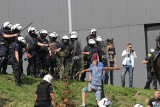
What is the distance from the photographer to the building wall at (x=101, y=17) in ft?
71.6

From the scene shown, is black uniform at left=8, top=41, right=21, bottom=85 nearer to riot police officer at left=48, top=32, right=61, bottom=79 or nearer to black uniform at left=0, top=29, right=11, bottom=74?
black uniform at left=0, top=29, right=11, bottom=74

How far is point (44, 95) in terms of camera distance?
12.2 m

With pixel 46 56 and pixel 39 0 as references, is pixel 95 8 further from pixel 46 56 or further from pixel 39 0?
pixel 46 56

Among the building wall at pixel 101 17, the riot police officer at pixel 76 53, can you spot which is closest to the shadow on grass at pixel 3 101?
the riot police officer at pixel 76 53

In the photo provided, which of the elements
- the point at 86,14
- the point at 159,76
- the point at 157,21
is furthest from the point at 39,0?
the point at 159,76

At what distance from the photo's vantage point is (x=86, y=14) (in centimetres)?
2328

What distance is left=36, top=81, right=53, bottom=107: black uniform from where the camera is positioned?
12.2 metres

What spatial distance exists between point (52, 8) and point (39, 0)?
87 centimetres

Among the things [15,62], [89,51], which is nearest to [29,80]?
[15,62]

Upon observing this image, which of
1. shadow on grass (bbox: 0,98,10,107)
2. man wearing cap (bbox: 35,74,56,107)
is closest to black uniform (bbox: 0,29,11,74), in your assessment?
shadow on grass (bbox: 0,98,10,107)

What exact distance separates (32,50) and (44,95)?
5.14 meters

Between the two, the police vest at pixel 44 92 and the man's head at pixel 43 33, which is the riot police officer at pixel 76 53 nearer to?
the man's head at pixel 43 33

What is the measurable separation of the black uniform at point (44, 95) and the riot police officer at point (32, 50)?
15.7 ft

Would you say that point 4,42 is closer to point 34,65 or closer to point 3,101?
point 34,65
